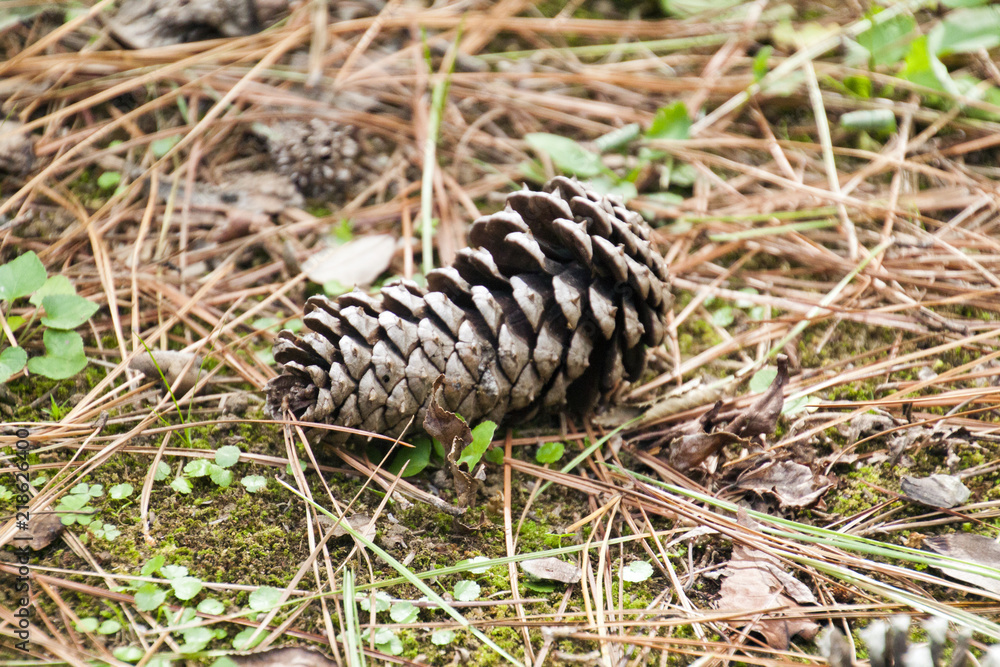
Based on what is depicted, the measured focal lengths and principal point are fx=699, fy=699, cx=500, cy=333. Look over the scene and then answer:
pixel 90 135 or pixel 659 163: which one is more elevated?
pixel 90 135

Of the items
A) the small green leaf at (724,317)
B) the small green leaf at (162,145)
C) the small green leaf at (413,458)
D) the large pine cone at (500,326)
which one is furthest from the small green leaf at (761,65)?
the small green leaf at (162,145)

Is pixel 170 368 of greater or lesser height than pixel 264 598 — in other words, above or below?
above

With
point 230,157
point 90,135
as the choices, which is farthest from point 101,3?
point 230,157

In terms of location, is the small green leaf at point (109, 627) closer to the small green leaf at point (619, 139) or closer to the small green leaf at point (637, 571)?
the small green leaf at point (637, 571)

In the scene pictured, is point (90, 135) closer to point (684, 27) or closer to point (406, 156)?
point (406, 156)

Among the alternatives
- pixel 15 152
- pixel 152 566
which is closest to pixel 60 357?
pixel 152 566

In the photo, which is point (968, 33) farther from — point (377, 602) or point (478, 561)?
point (377, 602)
